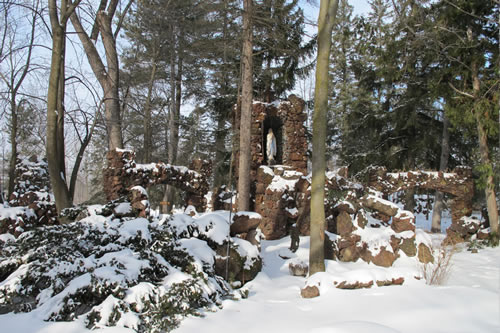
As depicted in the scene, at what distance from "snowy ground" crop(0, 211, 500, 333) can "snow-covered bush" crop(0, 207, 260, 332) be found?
0.64ft

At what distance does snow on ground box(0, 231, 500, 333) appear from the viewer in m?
3.13

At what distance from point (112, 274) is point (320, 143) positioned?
3.89m

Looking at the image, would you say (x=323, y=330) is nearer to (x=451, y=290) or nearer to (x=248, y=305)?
(x=248, y=305)

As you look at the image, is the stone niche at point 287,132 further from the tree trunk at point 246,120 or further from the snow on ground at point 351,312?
the snow on ground at point 351,312

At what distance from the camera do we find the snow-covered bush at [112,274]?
11.1 ft

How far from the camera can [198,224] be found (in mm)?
5266

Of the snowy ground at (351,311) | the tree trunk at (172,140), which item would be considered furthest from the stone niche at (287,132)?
the snowy ground at (351,311)

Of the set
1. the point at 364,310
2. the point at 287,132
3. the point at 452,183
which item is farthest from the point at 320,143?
the point at 452,183

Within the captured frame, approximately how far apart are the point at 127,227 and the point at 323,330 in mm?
3130

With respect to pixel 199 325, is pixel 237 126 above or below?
above

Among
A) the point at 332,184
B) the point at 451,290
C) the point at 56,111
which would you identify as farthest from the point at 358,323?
the point at 332,184

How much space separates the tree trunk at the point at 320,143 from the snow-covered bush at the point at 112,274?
1.81 meters

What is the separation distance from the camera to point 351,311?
377 centimetres

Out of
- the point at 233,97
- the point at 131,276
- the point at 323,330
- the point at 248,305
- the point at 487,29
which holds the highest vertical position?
the point at 487,29
